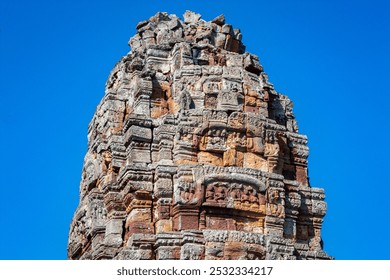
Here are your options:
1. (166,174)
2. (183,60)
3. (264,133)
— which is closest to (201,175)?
(166,174)

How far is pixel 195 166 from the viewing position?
55.7 feet

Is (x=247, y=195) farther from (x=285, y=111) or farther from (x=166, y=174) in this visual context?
(x=285, y=111)

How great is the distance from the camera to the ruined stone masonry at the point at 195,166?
16.7 metres

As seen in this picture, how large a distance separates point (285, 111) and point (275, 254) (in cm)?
392

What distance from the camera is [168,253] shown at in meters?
16.4

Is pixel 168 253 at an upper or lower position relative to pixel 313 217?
lower

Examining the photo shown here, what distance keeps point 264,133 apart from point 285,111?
1841 millimetres

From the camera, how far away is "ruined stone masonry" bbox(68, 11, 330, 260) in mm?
16719

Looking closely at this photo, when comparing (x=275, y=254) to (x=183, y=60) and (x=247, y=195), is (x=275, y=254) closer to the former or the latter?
(x=247, y=195)

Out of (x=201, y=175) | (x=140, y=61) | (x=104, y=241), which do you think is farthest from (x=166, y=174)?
(x=140, y=61)
